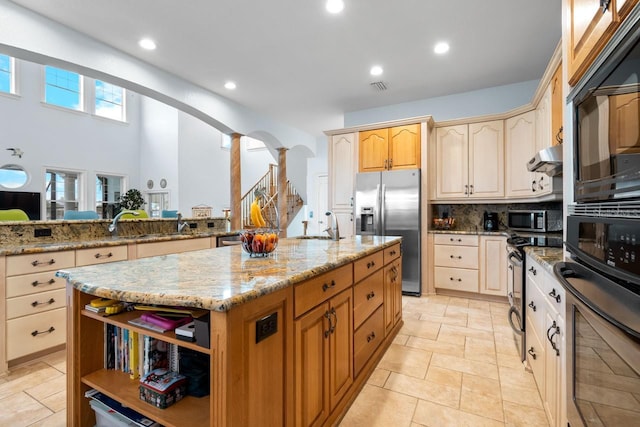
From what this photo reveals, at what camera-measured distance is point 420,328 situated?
3104mm

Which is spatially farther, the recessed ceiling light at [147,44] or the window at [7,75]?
the window at [7,75]

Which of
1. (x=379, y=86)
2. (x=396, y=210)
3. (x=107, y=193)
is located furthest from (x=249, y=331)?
(x=107, y=193)

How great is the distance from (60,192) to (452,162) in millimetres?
9032

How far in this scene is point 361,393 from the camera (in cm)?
200

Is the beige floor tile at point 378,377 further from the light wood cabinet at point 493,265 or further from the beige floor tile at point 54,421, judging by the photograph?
the light wood cabinet at point 493,265

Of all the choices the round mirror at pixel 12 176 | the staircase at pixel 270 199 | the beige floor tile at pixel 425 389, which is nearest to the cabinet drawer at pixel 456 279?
the beige floor tile at pixel 425 389

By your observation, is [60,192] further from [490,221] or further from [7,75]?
[490,221]

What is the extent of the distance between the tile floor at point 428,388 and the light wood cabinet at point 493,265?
3.37ft

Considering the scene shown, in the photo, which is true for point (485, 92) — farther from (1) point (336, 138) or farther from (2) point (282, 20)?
(2) point (282, 20)

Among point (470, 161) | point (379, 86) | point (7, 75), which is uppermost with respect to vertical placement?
point (7, 75)

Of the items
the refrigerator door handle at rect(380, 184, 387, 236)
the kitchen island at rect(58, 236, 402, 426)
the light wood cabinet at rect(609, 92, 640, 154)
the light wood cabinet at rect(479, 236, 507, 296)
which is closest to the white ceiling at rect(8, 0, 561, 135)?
the refrigerator door handle at rect(380, 184, 387, 236)

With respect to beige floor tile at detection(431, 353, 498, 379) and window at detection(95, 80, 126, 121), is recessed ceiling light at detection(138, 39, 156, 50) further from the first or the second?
window at detection(95, 80, 126, 121)

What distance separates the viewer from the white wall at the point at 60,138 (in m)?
6.96

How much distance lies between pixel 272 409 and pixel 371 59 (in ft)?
12.4
